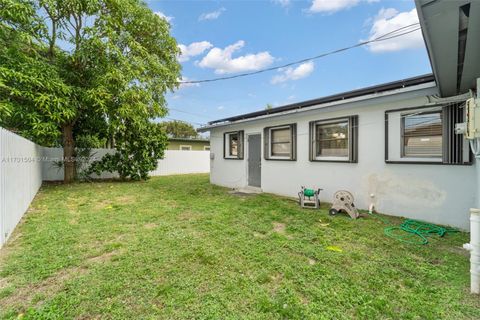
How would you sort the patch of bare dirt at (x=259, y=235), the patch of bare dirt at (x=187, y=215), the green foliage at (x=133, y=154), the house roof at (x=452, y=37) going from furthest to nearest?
the green foliage at (x=133, y=154) → the patch of bare dirt at (x=187, y=215) → the patch of bare dirt at (x=259, y=235) → the house roof at (x=452, y=37)

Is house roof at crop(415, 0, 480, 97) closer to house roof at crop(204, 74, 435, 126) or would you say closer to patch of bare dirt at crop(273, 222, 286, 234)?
house roof at crop(204, 74, 435, 126)

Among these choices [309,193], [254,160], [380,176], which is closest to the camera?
[380,176]

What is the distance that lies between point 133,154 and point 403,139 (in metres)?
10.5

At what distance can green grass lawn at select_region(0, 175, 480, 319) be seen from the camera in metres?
1.98

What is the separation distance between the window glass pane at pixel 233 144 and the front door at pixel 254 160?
3.36 feet

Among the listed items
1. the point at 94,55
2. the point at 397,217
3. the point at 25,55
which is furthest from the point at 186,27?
the point at 397,217

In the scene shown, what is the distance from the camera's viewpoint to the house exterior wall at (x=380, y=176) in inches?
163

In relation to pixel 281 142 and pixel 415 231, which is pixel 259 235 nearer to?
pixel 415 231

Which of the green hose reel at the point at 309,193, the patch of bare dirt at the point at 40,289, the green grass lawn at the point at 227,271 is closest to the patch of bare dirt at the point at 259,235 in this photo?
the green grass lawn at the point at 227,271

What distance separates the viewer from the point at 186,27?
1155cm

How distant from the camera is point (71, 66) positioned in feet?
26.7

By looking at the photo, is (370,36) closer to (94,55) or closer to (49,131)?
(94,55)

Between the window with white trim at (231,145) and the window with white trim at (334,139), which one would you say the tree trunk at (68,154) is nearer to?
the window with white trim at (231,145)

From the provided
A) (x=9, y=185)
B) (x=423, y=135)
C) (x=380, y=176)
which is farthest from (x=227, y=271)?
(x=423, y=135)
